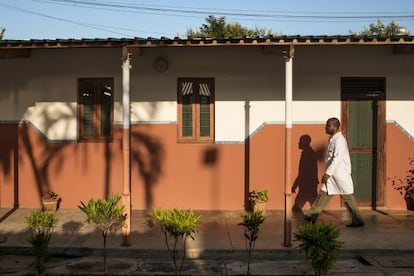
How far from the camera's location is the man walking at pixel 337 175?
27.2 feet

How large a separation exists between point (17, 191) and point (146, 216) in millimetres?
2625

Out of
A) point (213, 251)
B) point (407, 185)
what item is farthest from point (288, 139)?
point (407, 185)

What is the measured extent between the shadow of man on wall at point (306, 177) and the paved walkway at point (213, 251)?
1153 mm

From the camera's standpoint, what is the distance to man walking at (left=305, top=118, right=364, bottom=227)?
326 inches

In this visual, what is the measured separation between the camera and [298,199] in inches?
386

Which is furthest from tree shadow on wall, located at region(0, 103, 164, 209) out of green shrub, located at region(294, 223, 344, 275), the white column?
green shrub, located at region(294, 223, 344, 275)

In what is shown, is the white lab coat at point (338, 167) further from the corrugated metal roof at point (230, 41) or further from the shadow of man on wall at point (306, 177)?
the corrugated metal roof at point (230, 41)

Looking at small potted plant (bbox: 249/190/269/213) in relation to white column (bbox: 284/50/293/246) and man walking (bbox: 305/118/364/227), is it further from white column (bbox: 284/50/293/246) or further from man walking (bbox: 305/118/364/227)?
white column (bbox: 284/50/293/246)

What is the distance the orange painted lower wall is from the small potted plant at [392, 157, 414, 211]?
10cm

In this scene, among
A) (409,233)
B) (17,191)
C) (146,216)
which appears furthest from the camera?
(17,191)

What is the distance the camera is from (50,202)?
31.3ft

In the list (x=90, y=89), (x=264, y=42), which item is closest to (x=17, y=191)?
(x=90, y=89)

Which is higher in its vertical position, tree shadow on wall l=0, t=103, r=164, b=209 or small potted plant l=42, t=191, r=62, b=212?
tree shadow on wall l=0, t=103, r=164, b=209

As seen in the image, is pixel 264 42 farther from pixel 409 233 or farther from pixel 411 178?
pixel 411 178
